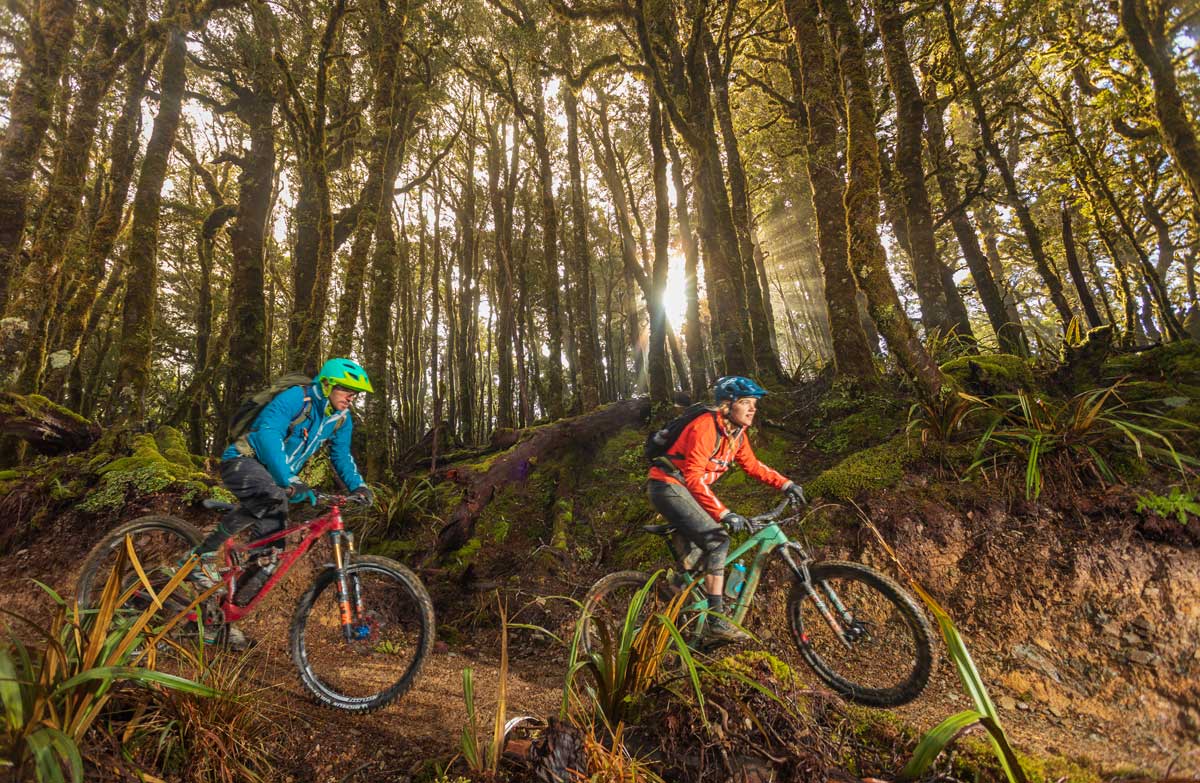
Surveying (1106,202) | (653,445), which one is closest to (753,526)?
(653,445)

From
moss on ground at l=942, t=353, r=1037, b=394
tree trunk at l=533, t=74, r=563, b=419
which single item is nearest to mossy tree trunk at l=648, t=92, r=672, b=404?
tree trunk at l=533, t=74, r=563, b=419

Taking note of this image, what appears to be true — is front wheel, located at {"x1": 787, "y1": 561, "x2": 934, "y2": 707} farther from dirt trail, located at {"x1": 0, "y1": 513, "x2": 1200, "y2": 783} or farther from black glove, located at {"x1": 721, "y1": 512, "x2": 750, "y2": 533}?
black glove, located at {"x1": 721, "y1": 512, "x2": 750, "y2": 533}

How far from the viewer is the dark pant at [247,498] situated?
11.7ft

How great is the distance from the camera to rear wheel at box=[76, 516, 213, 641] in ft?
11.7

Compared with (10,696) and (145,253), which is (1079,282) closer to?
(10,696)

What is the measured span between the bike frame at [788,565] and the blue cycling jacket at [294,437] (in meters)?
3.04

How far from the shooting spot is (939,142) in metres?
10.1

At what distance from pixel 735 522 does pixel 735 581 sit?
1.56 ft

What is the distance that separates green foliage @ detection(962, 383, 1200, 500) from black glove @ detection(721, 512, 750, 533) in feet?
7.78

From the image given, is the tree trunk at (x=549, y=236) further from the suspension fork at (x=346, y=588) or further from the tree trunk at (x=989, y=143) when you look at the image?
the suspension fork at (x=346, y=588)

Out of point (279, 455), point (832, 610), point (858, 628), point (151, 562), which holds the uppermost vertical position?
point (279, 455)

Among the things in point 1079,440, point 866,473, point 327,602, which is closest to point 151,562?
point 327,602

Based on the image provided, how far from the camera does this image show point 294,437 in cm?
370

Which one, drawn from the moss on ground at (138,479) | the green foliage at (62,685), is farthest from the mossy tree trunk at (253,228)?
the green foliage at (62,685)
